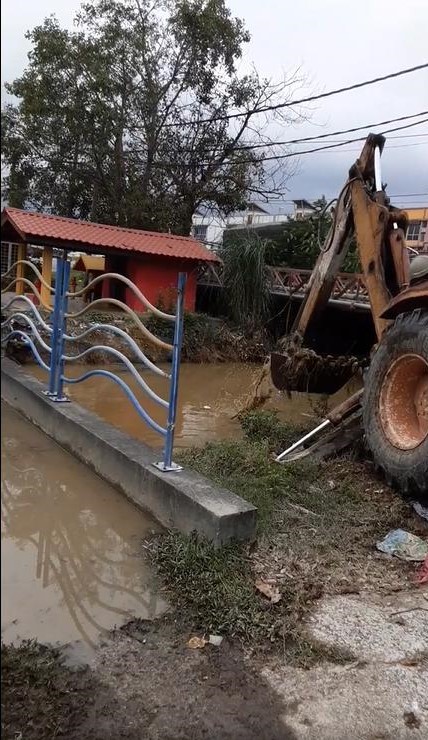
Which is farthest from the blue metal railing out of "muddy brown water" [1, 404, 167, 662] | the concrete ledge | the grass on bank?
the grass on bank

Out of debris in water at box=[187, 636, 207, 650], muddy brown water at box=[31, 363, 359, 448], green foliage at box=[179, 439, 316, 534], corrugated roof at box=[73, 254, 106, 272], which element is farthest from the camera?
corrugated roof at box=[73, 254, 106, 272]

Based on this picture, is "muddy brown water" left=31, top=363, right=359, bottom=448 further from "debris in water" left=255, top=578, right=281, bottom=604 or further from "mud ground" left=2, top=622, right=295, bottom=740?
"mud ground" left=2, top=622, right=295, bottom=740

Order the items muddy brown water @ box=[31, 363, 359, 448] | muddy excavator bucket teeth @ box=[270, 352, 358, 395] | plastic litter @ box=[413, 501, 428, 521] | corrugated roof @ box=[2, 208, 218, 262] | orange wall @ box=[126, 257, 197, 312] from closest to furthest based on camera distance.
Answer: plastic litter @ box=[413, 501, 428, 521]
muddy excavator bucket teeth @ box=[270, 352, 358, 395]
muddy brown water @ box=[31, 363, 359, 448]
corrugated roof @ box=[2, 208, 218, 262]
orange wall @ box=[126, 257, 197, 312]

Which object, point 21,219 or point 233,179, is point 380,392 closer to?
point 21,219

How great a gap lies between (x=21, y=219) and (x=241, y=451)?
12.3 meters

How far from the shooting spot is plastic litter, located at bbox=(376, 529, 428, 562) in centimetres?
380

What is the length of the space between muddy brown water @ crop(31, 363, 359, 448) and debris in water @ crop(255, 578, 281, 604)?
3845 millimetres

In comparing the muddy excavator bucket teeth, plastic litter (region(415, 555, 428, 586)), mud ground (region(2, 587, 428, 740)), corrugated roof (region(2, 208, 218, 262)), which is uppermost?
corrugated roof (region(2, 208, 218, 262))

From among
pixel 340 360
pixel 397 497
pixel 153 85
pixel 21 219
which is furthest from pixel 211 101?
pixel 397 497

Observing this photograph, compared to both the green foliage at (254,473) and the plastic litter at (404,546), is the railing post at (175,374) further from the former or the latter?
the plastic litter at (404,546)

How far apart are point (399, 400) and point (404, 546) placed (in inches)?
57.1

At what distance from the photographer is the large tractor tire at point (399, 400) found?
15.0 ft

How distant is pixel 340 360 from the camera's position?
6305 mm

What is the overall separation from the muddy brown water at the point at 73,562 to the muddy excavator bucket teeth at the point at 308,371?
8.50 feet
